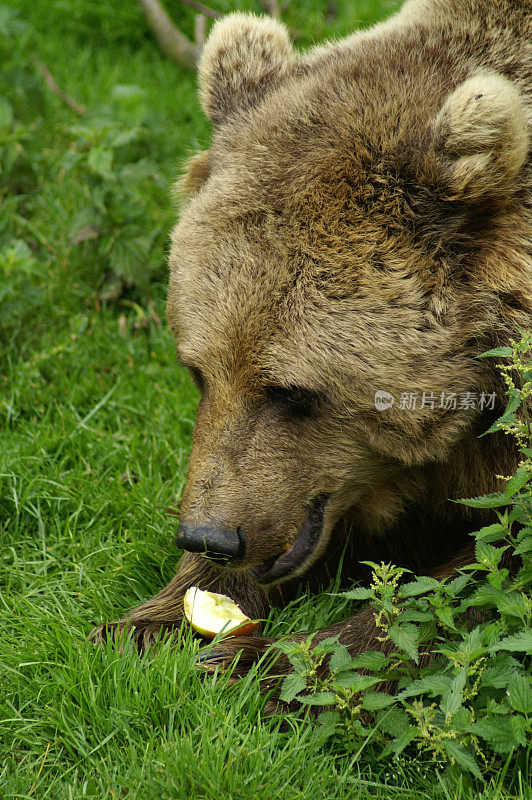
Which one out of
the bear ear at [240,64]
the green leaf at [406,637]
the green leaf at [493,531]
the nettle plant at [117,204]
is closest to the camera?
the green leaf at [406,637]

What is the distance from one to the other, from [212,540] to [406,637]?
745 mm

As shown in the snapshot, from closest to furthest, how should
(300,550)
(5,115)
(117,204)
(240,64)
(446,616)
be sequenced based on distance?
(446,616)
(300,550)
(240,64)
(117,204)
(5,115)

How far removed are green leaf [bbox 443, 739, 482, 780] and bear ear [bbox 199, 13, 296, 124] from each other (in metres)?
2.53

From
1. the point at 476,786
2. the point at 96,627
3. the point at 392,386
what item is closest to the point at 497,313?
the point at 392,386

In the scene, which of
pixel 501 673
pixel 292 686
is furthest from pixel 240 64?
pixel 501 673

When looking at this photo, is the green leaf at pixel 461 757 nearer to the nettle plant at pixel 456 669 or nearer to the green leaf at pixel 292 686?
the nettle plant at pixel 456 669

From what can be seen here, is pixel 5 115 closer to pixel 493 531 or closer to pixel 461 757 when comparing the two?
pixel 493 531

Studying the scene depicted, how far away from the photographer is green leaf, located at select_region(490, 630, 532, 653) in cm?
279

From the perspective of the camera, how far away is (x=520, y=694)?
2828 mm

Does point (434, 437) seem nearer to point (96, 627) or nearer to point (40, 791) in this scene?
point (96, 627)

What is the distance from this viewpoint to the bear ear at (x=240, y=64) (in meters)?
3.92

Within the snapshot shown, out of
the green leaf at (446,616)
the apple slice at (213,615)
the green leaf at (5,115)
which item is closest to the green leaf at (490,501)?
the green leaf at (446,616)

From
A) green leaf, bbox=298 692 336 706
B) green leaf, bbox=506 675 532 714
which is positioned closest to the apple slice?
green leaf, bbox=298 692 336 706

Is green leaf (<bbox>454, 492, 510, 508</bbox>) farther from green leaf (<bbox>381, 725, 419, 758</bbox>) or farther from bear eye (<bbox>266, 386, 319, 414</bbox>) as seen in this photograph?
green leaf (<bbox>381, 725, 419, 758</bbox>)
